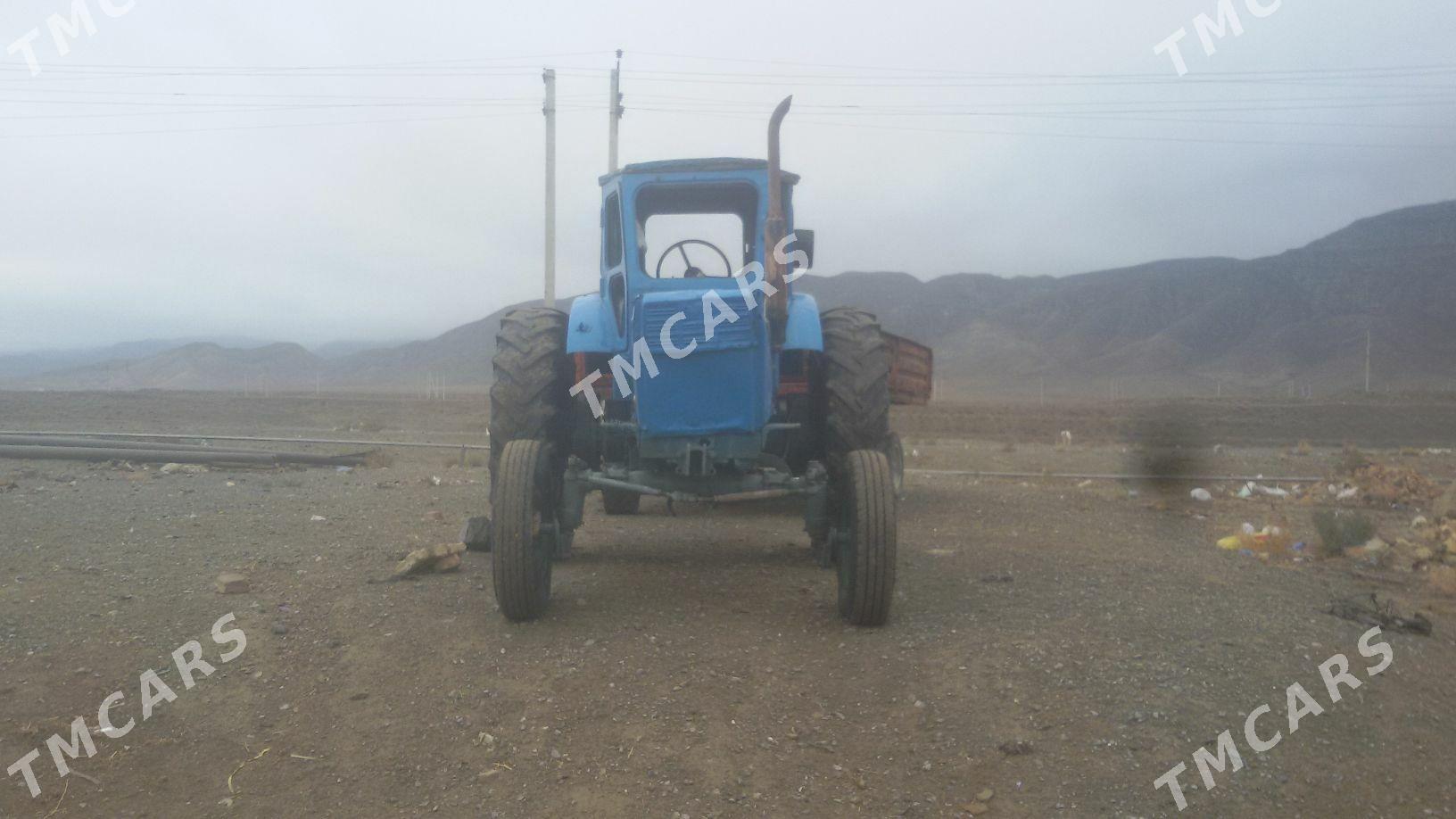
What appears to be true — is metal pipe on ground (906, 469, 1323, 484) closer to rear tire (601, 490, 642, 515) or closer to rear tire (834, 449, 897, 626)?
rear tire (601, 490, 642, 515)

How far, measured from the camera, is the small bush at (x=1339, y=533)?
9.38 m

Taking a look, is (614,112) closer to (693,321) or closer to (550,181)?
(550,181)

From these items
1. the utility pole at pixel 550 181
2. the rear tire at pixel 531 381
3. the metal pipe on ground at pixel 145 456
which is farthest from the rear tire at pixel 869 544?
the utility pole at pixel 550 181

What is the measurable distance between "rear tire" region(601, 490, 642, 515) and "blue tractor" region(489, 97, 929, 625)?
2.77 m

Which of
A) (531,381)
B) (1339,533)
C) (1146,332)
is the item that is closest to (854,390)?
(531,381)

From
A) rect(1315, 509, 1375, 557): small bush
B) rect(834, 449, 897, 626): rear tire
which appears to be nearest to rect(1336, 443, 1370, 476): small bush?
rect(1315, 509, 1375, 557): small bush

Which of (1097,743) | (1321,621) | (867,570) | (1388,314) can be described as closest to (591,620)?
(867,570)

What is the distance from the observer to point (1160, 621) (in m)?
6.11

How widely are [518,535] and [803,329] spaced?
245 cm

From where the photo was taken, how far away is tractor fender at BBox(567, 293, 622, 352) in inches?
282

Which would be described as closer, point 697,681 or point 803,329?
point 697,681

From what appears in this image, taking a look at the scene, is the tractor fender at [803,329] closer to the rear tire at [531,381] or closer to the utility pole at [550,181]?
the rear tire at [531,381]

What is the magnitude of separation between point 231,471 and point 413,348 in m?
116

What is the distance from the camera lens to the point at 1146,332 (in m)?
98.6
